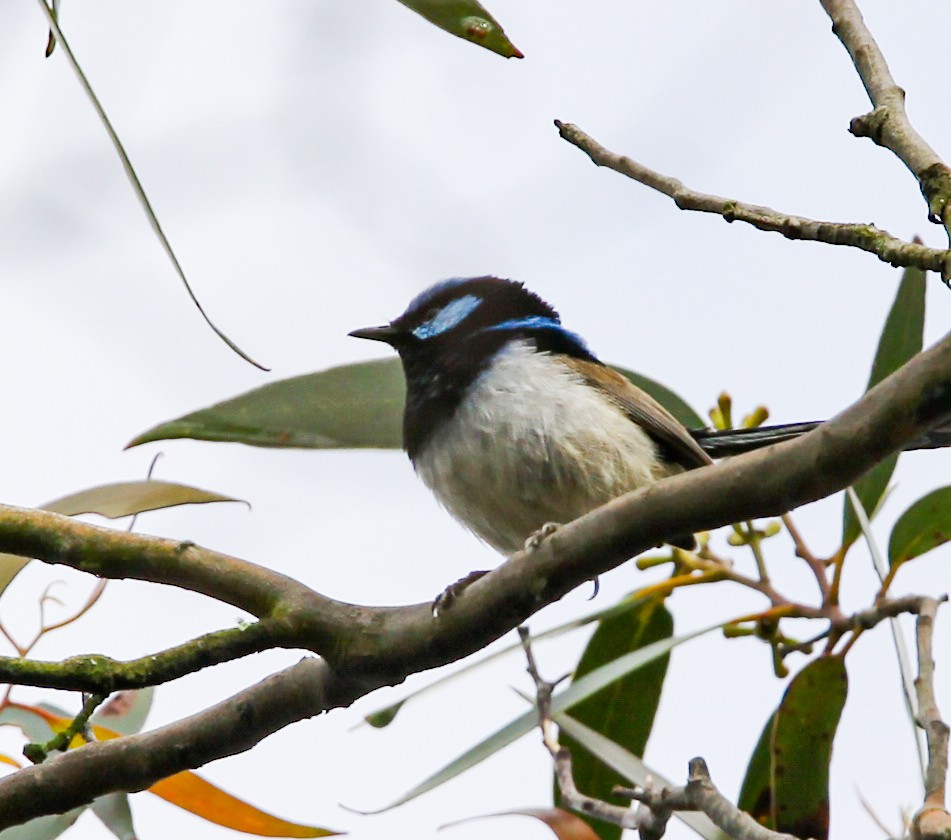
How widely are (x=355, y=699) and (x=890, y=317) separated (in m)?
1.74

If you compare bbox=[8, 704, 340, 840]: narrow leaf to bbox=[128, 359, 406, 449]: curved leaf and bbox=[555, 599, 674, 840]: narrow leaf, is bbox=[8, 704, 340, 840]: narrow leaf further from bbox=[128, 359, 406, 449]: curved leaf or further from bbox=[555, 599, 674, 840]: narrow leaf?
bbox=[555, 599, 674, 840]: narrow leaf

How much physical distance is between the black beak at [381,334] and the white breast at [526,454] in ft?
1.78

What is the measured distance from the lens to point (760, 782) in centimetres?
324

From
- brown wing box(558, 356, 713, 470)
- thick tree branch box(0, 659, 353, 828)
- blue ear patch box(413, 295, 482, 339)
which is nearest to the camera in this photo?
thick tree branch box(0, 659, 353, 828)

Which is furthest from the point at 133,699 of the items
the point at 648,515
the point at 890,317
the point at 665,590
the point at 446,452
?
the point at 890,317

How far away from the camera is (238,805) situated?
8.14ft

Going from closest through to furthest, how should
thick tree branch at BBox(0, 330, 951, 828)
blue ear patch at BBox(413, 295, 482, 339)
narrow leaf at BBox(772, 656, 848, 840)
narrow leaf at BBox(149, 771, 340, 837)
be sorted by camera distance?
thick tree branch at BBox(0, 330, 951, 828) → narrow leaf at BBox(149, 771, 340, 837) → narrow leaf at BBox(772, 656, 848, 840) → blue ear patch at BBox(413, 295, 482, 339)

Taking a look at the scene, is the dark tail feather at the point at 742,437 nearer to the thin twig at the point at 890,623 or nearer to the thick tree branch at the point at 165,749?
the thin twig at the point at 890,623

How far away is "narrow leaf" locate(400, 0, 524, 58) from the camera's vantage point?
2250 mm

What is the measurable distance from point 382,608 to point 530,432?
127cm

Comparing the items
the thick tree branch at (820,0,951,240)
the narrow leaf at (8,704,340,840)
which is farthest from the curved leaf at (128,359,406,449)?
the thick tree branch at (820,0,951,240)

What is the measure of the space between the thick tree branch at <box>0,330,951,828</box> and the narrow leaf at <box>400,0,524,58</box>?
0.87 meters

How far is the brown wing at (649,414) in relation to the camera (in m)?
3.52

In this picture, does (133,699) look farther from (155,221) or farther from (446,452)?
(155,221)
